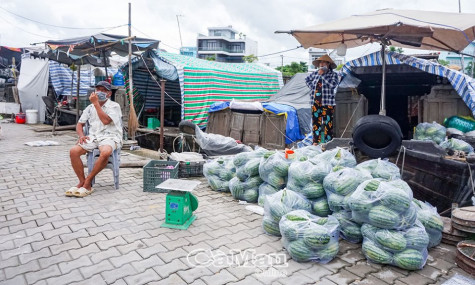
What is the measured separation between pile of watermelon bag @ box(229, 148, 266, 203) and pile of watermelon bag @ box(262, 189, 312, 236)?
1.13 metres

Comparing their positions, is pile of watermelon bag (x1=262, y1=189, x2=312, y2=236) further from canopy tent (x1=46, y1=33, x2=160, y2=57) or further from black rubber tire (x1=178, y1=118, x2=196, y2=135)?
canopy tent (x1=46, y1=33, x2=160, y2=57)

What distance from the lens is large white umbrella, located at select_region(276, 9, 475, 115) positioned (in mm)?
4413

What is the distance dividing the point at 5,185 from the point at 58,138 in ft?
20.5

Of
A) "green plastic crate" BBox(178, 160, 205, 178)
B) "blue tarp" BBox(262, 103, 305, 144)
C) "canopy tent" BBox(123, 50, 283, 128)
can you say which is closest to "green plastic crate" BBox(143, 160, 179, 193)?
"green plastic crate" BBox(178, 160, 205, 178)

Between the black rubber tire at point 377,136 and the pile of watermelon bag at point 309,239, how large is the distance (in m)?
1.96

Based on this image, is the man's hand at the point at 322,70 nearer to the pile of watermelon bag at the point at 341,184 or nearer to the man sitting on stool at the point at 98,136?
the pile of watermelon bag at the point at 341,184

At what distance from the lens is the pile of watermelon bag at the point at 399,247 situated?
2.97m

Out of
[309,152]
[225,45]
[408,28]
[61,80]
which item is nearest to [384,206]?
[309,152]

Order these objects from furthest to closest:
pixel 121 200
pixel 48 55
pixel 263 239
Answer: pixel 48 55 → pixel 121 200 → pixel 263 239

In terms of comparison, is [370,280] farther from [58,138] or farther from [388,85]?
[58,138]

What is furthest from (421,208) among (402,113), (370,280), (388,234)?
(402,113)

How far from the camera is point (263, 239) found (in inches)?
143

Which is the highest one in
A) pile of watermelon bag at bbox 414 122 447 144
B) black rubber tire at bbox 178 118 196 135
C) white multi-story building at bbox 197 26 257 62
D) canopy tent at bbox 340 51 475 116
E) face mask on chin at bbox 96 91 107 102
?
white multi-story building at bbox 197 26 257 62

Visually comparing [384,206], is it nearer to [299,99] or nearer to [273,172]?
[273,172]
